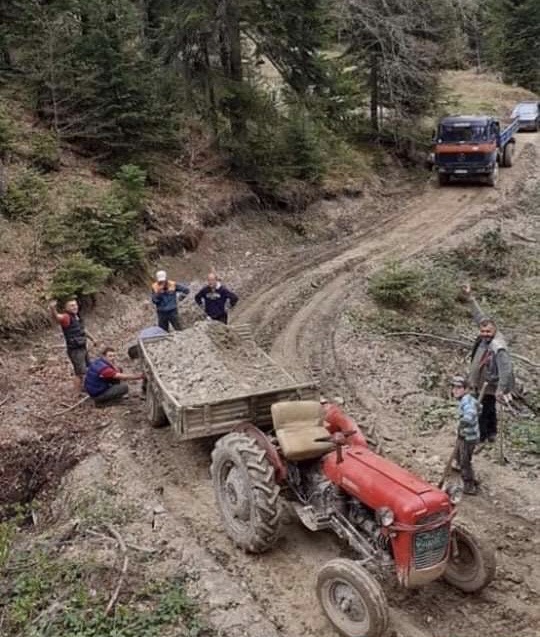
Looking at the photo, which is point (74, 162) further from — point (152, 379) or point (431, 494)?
point (431, 494)

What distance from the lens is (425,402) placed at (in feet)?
39.1

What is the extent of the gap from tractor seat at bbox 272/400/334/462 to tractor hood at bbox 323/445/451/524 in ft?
0.66

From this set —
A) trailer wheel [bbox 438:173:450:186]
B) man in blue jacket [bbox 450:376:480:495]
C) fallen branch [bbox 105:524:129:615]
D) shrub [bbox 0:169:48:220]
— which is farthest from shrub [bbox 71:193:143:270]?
trailer wheel [bbox 438:173:450:186]

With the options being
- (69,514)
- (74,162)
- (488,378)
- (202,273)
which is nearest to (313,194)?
(202,273)

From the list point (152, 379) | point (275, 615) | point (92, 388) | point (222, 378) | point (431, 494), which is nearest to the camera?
point (431, 494)

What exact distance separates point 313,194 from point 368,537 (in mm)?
17009

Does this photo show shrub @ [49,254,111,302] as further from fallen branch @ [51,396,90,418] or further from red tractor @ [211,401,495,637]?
red tractor @ [211,401,495,637]

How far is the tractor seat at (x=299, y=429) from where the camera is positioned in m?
7.75

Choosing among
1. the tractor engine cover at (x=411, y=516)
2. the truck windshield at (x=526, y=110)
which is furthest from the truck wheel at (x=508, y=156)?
the tractor engine cover at (x=411, y=516)

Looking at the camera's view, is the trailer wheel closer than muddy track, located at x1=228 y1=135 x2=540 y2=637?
No

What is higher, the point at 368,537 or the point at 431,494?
the point at 431,494

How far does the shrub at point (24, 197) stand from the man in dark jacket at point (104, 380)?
5.59 meters

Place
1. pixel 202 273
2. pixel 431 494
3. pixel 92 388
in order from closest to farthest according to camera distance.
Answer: pixel 431 494, pixel 92 388, pixel 202 273

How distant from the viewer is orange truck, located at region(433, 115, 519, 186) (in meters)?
25.4
